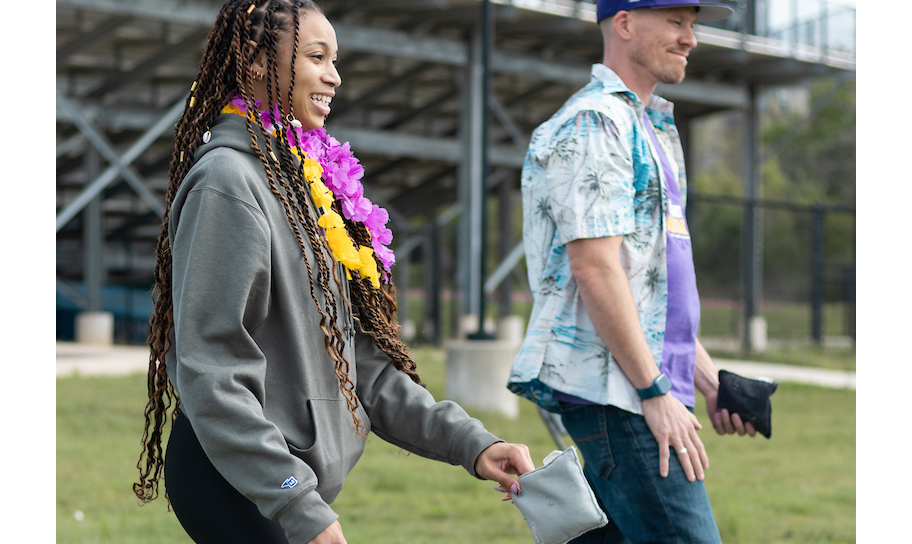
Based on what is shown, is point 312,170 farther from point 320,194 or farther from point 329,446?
point 329,446

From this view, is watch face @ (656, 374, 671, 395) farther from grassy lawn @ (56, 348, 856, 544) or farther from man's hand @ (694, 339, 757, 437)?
grassy lawn @ (56, 348, 856, 544)

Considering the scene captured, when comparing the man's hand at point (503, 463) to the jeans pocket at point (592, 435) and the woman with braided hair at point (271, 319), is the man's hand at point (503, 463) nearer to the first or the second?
the woman with braided hair at point (271, 319)

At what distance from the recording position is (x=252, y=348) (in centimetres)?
195

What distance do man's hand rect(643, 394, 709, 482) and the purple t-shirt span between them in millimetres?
149

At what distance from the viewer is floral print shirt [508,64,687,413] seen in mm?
2740

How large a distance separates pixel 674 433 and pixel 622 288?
41cm

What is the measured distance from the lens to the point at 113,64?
17.8m

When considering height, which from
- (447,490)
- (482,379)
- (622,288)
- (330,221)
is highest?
(330,221)

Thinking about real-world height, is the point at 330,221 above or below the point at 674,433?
above

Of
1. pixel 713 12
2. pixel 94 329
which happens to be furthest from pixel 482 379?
pixel 94 329

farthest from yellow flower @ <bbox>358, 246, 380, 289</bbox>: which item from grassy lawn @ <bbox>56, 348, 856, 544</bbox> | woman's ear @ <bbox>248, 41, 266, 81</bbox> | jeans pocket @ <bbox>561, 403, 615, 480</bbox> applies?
grassy lawn @ <bbox>56, 348, 856, 544</bbox>

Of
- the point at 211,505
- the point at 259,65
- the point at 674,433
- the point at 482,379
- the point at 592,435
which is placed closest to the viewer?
the point at 211,505

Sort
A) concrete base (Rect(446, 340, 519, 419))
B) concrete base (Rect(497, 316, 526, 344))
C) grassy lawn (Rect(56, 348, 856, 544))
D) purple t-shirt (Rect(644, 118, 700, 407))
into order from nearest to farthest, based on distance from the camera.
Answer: purple t-shirt (Rect(644, 118, 700, 407)) < grassy lawn (Rect(56, 348, 856, 544)) < concrete base (Rect(446, 340, 519, 419)) < concrete base (Rect(497, 316, 526, 344))
